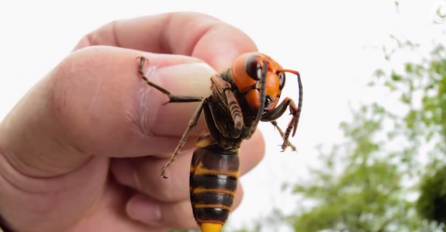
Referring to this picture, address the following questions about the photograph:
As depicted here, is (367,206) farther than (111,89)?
Yes

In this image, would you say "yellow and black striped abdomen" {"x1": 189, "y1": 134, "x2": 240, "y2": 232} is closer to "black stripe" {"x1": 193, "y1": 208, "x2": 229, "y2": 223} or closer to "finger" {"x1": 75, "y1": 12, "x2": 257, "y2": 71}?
"black stripe" {"x1": 193, "y1": 208, "x2": 229, "y2": 223}

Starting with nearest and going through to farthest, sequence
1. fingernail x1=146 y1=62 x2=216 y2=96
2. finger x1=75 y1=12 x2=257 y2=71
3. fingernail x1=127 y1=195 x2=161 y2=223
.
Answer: fingernail x1=146 y1=62 x2=216 y2=96, finger x1=75 y1=12 x2=257 y2=71, fingernail x1=127 y1=195 x2=161 y2=223

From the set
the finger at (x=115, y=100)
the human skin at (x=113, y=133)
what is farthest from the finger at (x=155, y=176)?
the finger at (x=115, y=100)

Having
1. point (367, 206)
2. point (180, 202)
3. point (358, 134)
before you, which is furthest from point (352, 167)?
point (180, 202)

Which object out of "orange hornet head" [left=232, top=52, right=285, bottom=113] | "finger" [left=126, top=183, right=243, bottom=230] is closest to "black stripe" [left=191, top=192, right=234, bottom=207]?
"orange hornet head" [left=232, top=52, right=285, bottom=113]

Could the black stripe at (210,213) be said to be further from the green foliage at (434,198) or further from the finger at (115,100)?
the green foliage at (434,198)

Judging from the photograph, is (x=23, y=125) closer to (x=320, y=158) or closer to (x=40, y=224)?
(x=40, y=224)

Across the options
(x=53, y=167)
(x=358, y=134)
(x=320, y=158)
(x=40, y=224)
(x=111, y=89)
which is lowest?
(x=320, y=158)
